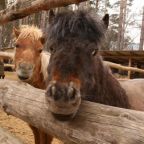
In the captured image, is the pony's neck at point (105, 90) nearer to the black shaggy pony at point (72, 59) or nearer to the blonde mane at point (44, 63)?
the black shaggy pony at point (72, 59)

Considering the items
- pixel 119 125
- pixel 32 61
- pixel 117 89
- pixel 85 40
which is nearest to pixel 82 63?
pixel 85 40

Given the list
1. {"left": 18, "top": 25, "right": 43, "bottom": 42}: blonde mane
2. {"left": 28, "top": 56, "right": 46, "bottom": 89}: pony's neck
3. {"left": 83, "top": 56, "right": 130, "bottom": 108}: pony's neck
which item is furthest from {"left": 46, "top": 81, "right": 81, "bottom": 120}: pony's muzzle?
{"left": 18, "top": 25, "right": 43, "bottom": 42}: blonde mane

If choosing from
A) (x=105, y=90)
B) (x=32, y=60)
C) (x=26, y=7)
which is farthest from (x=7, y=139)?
(x=32, y=60)

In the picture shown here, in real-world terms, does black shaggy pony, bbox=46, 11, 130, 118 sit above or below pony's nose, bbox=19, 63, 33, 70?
above

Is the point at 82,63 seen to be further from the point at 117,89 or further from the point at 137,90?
the point at 137,90

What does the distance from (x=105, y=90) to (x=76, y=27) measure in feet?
2.60

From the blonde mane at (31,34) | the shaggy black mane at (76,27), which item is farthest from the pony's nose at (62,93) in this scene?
the blonde mane at (31,34)

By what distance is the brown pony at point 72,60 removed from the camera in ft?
5.75

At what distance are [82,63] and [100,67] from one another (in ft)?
2.05

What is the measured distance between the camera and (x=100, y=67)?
8.77ft

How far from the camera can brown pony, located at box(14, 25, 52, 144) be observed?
12.4 ft

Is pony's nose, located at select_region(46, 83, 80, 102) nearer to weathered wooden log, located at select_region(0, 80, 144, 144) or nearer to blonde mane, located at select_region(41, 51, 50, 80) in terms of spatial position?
weathered wooden log, located at select_region(0, 80, 144, 144)

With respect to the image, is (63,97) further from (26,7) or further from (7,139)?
(26,7)

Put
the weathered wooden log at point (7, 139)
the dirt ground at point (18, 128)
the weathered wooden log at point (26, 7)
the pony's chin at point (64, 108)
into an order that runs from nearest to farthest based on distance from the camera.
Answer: the pony's chin at point (64, 108) < the weathered wooden log at point (7, 139) < the weathered wooden log at point (26, 7) < the dirt ground at point (18, 128)
